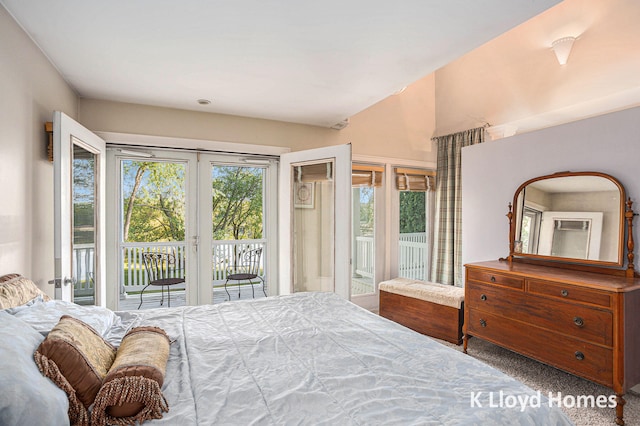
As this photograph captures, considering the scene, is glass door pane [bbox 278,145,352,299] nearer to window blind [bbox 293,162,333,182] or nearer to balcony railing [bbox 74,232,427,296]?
window blind [bbox 293,162,333,182]

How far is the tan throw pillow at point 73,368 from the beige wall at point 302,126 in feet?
9.42

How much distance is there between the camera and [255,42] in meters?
2.28

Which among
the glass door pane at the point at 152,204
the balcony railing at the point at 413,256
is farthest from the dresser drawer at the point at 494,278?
the glass door pane at the point at 152,204

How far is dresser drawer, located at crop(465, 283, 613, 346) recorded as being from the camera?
223 cm

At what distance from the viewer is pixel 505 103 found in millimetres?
4043

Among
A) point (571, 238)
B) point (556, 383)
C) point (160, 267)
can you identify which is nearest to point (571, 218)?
point (571, 238)

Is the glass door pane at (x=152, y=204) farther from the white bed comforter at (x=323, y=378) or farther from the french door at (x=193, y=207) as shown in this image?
the white bed comforter at (x=323, y=378)

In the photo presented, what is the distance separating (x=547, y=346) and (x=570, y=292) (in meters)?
0.46

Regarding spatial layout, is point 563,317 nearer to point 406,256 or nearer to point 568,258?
point 568,258

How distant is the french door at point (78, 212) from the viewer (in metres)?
2.23

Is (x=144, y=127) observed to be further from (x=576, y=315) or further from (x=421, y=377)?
(x=576, y=315)

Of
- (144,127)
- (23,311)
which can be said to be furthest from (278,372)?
(144,127)

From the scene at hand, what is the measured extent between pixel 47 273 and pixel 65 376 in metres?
1.81

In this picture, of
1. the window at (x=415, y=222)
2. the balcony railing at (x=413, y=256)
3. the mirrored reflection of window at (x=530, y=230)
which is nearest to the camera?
the mirrored reflection of window at (x=530, y=230)
